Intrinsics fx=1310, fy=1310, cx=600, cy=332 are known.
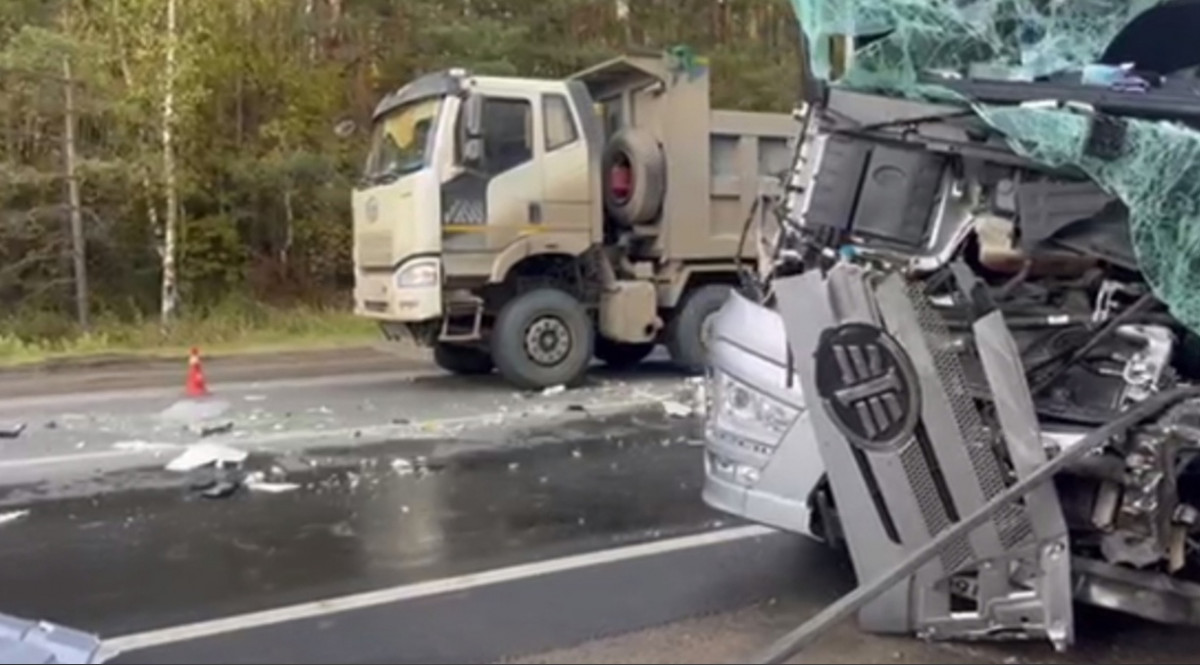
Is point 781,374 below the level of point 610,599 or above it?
above

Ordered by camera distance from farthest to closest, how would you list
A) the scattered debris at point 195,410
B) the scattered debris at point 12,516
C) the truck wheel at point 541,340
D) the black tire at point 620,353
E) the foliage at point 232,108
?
the foliage at point 232,108 < the black tire at point 620,353 < the truck wheel at point 541,340 < the scattered debris at point 195,410 < the scattered debris at point 12,516

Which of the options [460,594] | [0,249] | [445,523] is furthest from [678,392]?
[0,249]

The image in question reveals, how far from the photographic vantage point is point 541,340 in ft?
36.9

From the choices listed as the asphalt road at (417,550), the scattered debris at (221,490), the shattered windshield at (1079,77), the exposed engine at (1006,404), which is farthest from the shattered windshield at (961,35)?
the scattered debris at (221,490)

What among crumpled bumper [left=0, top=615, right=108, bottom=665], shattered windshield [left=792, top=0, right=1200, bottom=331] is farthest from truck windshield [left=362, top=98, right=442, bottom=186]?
crumpled bumper [left=0, top=615, right=108, bottom=665]

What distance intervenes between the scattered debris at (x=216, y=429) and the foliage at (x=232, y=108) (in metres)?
9.37

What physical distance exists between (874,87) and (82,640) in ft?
10.8

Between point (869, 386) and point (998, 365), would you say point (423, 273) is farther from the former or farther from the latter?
point (998, 365)

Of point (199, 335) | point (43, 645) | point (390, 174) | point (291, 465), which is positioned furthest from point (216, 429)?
point (199, 335)

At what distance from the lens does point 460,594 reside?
506 centimetres

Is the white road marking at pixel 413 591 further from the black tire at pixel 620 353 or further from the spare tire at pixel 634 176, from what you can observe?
the black tire at pixel 620 353

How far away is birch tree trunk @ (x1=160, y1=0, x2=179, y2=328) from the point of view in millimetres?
18473

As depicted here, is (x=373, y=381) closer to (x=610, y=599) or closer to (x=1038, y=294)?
(x=610, y=599)

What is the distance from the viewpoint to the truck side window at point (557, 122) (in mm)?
11125
